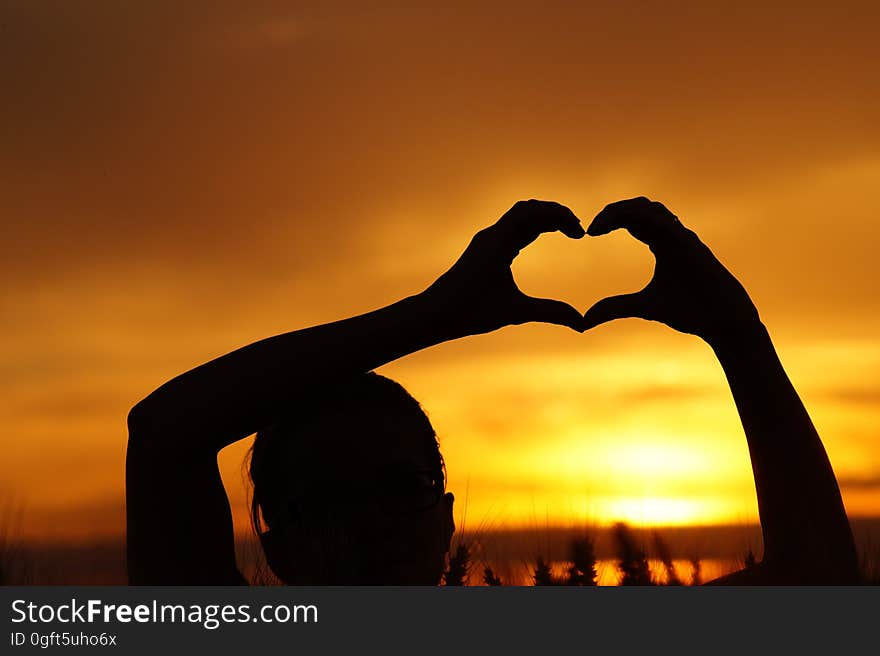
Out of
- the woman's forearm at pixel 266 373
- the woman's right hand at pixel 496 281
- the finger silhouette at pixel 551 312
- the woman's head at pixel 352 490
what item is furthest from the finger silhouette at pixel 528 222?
the woman's head at pixel 352 490

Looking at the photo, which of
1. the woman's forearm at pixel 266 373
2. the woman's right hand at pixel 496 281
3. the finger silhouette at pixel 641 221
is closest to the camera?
the woman's forearm at pixel 266 373

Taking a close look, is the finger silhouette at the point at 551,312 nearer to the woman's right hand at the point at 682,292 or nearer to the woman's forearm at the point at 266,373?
the woman's right hand at the point at 682,292

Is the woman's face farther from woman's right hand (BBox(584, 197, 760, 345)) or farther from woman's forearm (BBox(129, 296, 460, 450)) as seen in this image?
woman's right hand (BBox(584, 197, 760, 345))

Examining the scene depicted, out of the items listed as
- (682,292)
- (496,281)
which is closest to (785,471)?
(682,292)

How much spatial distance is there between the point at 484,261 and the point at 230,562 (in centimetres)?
64

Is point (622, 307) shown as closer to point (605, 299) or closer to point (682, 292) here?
point (605, 299)

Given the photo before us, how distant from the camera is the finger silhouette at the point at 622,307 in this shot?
1861mm

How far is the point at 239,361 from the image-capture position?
1480mm

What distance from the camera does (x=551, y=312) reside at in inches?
68.0

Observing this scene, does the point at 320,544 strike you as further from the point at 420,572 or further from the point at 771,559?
the point at 771,559

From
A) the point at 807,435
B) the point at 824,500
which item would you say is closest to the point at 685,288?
the point at 807,435

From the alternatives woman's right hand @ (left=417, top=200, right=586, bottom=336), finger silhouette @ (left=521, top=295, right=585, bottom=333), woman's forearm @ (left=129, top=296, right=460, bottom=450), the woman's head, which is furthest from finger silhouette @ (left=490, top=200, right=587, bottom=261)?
the woman's head

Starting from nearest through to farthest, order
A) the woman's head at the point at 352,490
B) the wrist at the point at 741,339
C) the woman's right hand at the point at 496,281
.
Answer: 1. the woman's right hand at the point at 496,281
2. the woman's head at the point at 352,490
3. the wrist at the point at 741,339

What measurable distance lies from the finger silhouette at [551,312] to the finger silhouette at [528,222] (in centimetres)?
10
